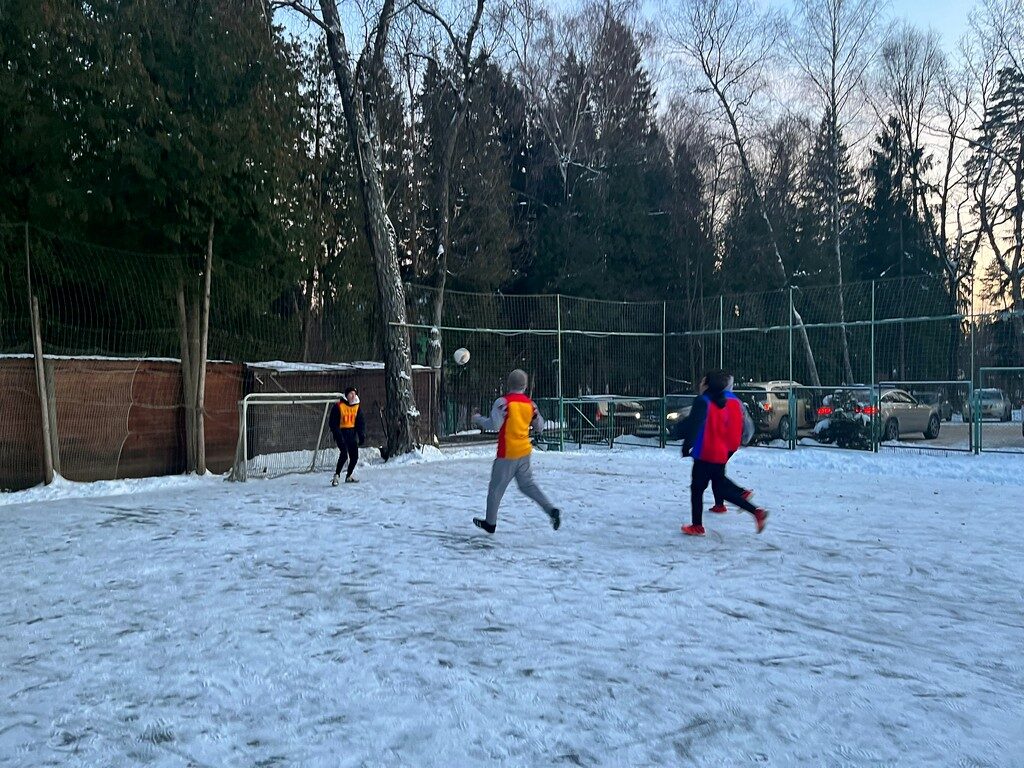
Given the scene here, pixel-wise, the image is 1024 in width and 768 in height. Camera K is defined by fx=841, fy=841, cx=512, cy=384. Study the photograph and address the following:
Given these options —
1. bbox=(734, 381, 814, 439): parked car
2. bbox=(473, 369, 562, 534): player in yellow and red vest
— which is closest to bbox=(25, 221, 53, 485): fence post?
bbox=(473, 369, 562, 534): player in yellow and red vest

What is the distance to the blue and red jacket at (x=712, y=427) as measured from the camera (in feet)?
26.2

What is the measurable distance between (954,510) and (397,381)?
33.5 ft

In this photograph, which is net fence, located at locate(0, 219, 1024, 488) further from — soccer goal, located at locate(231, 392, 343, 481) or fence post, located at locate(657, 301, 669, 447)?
soccer goal, located at locate(231, 392, 343, 481)

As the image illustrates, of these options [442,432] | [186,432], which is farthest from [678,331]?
[186,432]

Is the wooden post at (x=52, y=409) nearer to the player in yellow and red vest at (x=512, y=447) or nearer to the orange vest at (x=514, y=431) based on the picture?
the player in yellow and red vest at (x=512, y=447)

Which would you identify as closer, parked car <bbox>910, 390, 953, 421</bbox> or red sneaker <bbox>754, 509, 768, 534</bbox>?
red sneaker <bbox>754, 509, 768, 534</bbox>

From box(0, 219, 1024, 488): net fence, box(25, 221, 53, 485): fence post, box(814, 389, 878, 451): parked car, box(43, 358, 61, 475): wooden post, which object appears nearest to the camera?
box(25, 221, 53, 485): fence post

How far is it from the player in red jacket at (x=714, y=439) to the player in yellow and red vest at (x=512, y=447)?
1.40 m

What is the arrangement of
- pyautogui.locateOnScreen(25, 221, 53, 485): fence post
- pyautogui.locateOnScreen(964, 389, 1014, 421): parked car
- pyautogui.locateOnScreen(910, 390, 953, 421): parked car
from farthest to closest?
1. pyautogui.locateOnScreen(964, 389, 1014, 421): parked car
2. pyautogui.locateOnScreen(910, 390, 953, 421): parked car
3. pyautogui.locateOnScreen(25, 221, 53, 485): fence post

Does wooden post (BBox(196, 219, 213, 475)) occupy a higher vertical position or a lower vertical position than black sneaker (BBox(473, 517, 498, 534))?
higher

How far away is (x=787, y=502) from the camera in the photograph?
415 inches

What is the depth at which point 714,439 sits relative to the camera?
26.3 ft

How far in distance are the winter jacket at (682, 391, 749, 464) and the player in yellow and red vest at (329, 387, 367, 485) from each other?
586 centimetres

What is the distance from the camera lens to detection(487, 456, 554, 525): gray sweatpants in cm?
802
